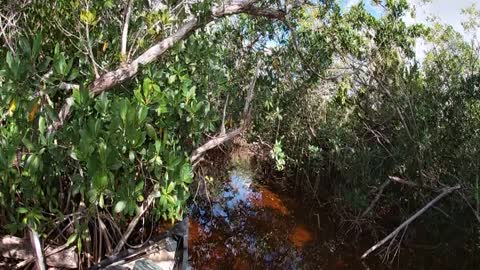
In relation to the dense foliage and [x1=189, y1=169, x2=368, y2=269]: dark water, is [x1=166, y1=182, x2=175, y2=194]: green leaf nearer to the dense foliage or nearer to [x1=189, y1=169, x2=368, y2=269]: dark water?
the dense foliage

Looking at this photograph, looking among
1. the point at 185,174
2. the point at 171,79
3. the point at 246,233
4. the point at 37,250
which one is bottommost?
the point at 246,233

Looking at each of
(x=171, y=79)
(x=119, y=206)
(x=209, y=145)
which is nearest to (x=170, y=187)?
(x=119, y=206)

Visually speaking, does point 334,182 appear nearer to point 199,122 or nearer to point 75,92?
point 199,122

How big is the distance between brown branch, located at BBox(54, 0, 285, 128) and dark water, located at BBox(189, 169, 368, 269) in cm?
276

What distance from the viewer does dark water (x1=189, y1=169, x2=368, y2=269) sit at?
5.41 metres

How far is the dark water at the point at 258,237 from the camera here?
5.41 metres

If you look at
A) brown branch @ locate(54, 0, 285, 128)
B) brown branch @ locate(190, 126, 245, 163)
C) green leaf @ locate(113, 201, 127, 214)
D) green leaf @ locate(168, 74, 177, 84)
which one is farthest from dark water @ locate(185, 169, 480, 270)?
brown branch @ locate(54, 0, 285, 128)

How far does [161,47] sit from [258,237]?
12.5ft

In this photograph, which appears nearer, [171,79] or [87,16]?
[87,16]

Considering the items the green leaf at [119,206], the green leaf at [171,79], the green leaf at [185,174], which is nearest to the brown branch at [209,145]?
the green leaf at [171,79]

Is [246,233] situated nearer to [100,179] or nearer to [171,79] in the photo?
[171,79]

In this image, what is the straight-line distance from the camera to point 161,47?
121 inches

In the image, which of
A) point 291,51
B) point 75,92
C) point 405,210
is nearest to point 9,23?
point 75,92

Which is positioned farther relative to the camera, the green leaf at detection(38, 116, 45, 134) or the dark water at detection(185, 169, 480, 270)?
the dark water at detection(185, 169, 480, 270)
